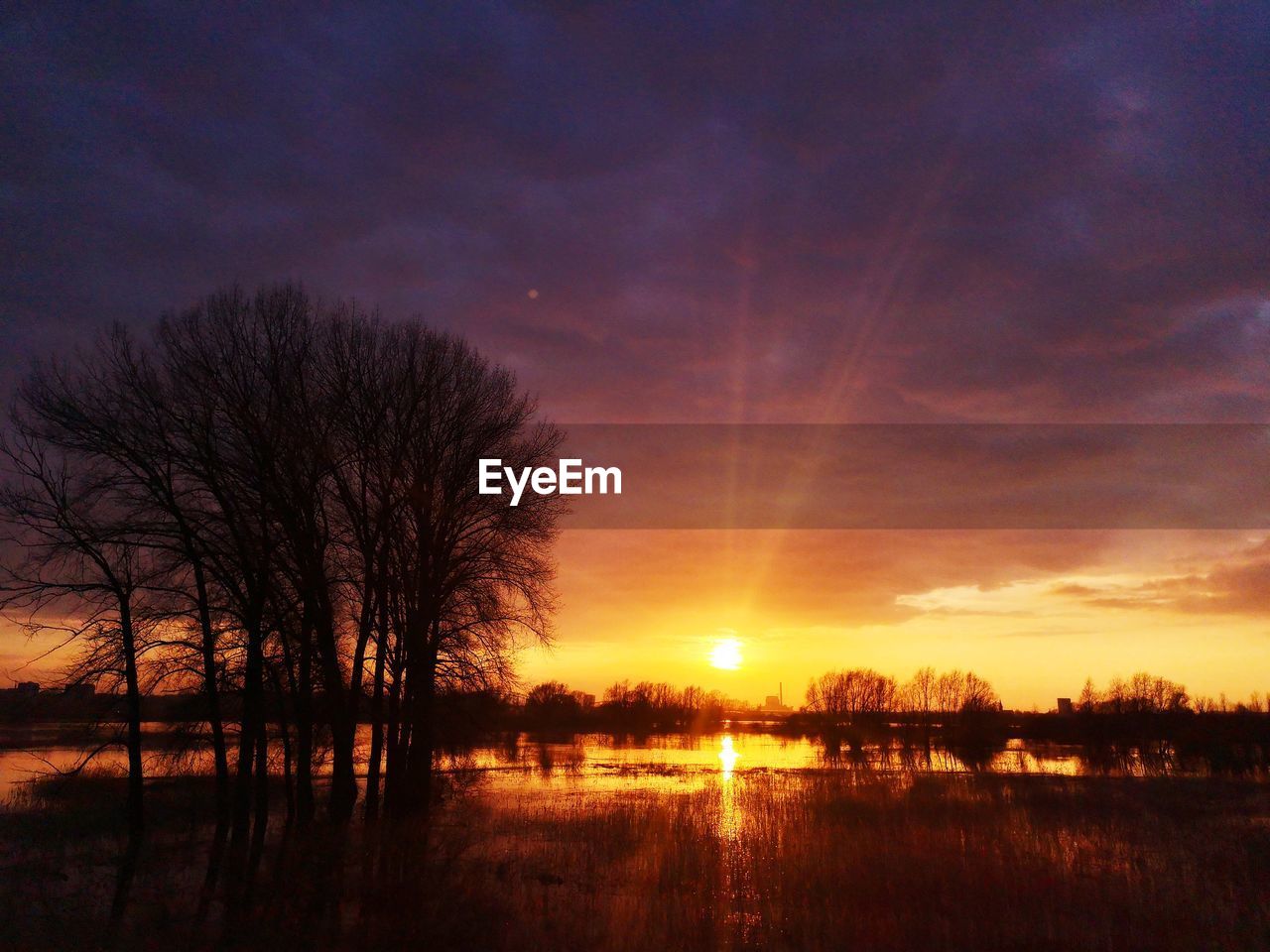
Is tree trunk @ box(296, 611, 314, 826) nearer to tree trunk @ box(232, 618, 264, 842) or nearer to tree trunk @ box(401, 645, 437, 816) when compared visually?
tree trunk @ box(232, 618, 264, 842)

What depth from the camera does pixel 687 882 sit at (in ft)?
58.7

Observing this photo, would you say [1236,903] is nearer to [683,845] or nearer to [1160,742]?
[683,845]

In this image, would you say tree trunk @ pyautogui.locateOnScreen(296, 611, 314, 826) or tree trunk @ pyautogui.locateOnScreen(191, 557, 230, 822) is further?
tree trunk @ pyautogui.locateOnScreen(296, 611, 314, 826)

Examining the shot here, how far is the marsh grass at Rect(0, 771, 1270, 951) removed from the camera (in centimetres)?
1385

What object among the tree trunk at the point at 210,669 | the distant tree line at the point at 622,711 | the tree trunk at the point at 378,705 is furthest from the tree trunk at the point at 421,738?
the distant tree line at the point at 622,711

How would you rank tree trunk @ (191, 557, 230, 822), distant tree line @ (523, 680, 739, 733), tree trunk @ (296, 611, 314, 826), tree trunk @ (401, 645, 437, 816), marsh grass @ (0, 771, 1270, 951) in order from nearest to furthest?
marsh grass @ (0, 771, 1270, 951)
tree trunk @ (191, 557, 230, 822)
tree trunk @ (296, 611, 314, 826)
tree trunk @ (401, 645, 437, 816)
distant tree line @ (523, 680, 739, 733)

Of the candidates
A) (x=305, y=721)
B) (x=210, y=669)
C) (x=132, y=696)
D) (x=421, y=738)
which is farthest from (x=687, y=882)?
(x=132, y=696)

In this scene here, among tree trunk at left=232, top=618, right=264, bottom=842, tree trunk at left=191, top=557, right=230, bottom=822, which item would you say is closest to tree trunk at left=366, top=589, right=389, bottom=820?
tree trunk at left=232, top=618, right=264, bottom=842

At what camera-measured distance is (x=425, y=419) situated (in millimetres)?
27906

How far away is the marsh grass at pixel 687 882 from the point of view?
13.9 meters

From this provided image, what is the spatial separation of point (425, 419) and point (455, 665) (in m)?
8.12

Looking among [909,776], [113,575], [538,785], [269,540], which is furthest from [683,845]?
[909,776]

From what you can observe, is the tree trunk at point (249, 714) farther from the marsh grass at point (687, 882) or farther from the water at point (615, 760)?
the water at point (615, 760)

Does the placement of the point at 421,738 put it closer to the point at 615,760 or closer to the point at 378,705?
the point at 378,705
